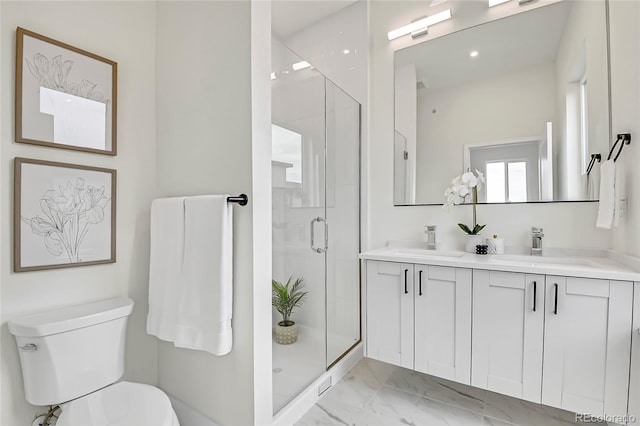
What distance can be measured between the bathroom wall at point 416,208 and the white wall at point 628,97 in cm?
21

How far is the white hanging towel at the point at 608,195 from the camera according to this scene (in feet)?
4.55

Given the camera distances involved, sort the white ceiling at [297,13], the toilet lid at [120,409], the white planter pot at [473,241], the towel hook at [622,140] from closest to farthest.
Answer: the toilet lid at [120,409], the towel hook at [622,140], the white planter pot at [473,241], the white ceiling at [297,13]

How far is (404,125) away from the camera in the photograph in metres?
2.27

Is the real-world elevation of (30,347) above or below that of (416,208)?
below

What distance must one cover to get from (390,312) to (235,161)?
1293 mm

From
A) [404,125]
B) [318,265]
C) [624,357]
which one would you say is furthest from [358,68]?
[624,357]

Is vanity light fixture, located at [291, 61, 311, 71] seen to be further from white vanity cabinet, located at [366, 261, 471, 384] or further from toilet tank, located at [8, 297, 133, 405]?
toilet tank, located at [8, 297, 133, 405]

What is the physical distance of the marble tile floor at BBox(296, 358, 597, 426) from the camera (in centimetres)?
160

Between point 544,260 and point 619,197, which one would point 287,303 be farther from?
point 619,197

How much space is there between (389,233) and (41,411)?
2186 mm

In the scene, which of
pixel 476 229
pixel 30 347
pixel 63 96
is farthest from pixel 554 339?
pixel 63 96

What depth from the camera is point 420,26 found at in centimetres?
218

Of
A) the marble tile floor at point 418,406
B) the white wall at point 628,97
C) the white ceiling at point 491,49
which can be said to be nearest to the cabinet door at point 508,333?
the marble tile floor at point 418,406

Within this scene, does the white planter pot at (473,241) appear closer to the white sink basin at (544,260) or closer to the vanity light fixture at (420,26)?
the white sink basin at (544,260)
